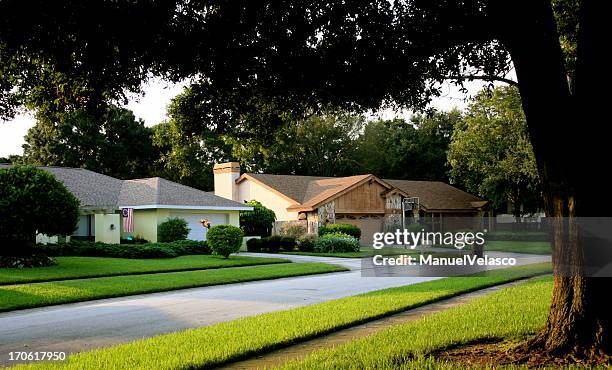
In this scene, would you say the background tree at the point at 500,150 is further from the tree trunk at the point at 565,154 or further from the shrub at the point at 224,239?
the tree trunk at the point at 565,154

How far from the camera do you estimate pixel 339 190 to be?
40.5m

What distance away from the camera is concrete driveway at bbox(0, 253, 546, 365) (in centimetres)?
899

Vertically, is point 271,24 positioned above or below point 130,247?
above

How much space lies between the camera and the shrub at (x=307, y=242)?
34844 millimetres

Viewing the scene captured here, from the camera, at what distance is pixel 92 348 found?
8195mm

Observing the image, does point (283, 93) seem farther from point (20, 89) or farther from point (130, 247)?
point (130, 247)

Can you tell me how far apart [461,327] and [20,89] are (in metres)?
8.22

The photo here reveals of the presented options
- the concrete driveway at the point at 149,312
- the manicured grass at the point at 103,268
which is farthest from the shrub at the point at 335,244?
the concrete driveway at the point at 149,312

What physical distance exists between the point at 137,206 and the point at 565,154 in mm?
28973

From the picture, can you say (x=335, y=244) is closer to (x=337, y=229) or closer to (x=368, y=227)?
(x=337, y=229)

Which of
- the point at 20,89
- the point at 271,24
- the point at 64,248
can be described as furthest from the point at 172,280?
the point at 64,248

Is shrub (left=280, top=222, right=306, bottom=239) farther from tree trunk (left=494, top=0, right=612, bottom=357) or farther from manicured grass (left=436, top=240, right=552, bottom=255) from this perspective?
tree trunk (left=494, top=0, right=612, bottom=357)

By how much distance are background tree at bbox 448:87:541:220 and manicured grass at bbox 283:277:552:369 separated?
26.4m

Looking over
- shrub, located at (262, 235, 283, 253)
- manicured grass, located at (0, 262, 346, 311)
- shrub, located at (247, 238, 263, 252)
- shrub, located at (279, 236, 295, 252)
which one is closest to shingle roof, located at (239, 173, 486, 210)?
shrub, located at (279, 236, 295, 252)
